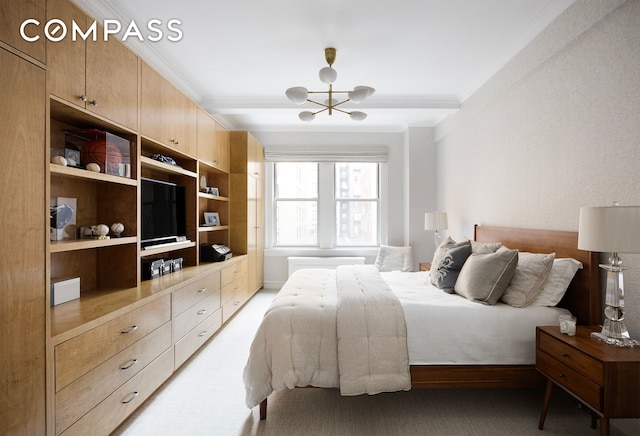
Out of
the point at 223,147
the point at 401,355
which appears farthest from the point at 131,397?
the point at 223,147

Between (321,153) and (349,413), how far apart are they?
4.08m

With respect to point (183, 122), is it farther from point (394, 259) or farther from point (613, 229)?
point (394, 259)

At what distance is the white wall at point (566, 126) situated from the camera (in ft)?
6.21

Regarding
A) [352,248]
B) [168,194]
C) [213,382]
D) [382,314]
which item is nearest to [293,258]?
[352,248]

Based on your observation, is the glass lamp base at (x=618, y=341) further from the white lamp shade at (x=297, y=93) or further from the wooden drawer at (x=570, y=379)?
the white lamp shade at (x=297, y=93)

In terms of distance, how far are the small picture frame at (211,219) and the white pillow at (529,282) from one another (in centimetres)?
327

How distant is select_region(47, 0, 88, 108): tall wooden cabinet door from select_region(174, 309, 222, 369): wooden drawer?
187cm

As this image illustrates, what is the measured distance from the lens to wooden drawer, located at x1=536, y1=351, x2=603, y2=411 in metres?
1.51

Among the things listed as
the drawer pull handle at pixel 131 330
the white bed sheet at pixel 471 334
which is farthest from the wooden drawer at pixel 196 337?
the white bed sheet at pixel 471 334

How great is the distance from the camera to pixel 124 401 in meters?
1.91

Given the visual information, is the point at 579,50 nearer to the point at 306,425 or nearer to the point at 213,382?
the point at 306,425

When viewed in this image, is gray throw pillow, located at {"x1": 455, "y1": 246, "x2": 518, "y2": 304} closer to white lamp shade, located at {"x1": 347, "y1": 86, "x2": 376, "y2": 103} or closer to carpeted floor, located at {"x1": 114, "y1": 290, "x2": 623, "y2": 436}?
Result: carpeted floor, located at {"x1": 114, "y1": 290, "x2": 623, "y2": 436}

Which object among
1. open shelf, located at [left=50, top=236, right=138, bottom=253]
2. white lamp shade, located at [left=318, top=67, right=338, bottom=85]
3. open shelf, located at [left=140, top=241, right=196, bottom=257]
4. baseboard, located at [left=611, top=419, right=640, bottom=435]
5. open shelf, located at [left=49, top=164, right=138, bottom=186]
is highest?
white lamp shade, located at [left=318, top=67, right=338, bottom=85]

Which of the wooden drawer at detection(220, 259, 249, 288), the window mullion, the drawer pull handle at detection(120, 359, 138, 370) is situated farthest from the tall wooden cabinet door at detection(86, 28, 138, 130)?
the window mullion
